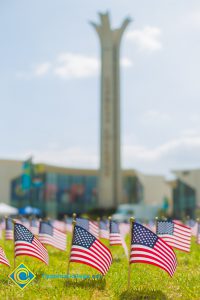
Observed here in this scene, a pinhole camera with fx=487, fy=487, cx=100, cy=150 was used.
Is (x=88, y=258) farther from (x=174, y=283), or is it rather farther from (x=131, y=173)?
(x=131, y=173)

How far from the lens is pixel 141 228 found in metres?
12.3

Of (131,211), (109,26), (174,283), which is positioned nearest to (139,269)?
(174,283)

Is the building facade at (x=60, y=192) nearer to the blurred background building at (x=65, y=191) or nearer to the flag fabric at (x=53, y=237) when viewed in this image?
the blurred background building at (x=65, y=191)

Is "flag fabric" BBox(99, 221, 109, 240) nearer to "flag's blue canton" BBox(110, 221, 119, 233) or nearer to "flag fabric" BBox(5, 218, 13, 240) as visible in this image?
"flag fabric" BBox(5, 218, 13, 240)

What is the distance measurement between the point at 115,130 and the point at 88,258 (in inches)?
2510

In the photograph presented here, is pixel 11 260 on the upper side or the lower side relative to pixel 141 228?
lower

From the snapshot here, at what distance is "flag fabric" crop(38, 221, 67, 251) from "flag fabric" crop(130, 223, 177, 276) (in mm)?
6985

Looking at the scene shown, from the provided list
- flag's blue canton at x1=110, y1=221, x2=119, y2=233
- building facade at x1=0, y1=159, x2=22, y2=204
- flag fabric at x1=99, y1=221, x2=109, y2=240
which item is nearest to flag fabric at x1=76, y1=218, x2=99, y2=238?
flag fabric at x1=99, y1=221, x2=109, y2=240

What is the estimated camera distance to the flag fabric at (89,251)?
12.7m

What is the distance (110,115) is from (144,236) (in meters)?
63.9

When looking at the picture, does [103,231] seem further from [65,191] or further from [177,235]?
[65,191]

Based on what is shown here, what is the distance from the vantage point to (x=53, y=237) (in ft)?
62.5

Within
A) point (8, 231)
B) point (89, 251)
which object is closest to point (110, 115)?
point (8, 231)

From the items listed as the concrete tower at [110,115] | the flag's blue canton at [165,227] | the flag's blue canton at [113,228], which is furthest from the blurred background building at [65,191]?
the flag's blue canton at [165,227]
